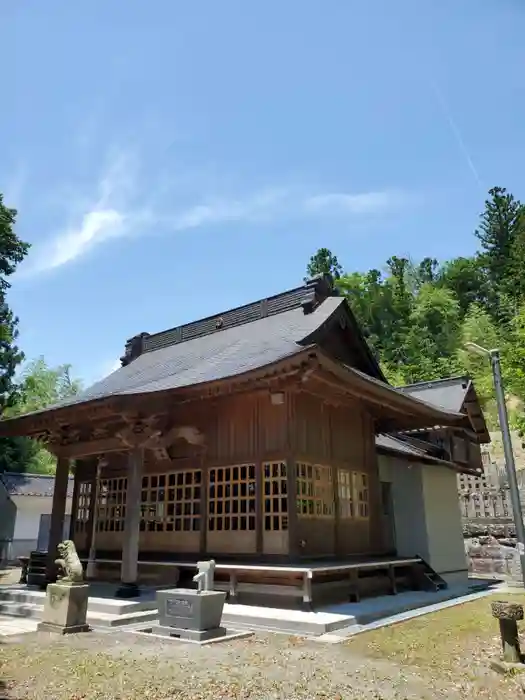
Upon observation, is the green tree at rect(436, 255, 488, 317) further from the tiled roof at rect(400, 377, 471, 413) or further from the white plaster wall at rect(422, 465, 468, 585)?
the white plaster wall at rect(422, 465, 468, 585)

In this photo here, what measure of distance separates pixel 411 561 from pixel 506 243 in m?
46.7

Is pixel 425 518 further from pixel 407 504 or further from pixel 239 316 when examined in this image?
pixel 239 316

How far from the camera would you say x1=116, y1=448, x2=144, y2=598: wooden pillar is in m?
10.1

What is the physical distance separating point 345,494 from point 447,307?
44022mm

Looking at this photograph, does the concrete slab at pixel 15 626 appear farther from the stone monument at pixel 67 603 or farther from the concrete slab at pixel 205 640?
the concrete slab at pixel 205 640

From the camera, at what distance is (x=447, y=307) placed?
52.5m

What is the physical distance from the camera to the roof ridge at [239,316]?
1444 centimetres

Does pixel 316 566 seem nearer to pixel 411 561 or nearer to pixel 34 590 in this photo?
pixel 411 561

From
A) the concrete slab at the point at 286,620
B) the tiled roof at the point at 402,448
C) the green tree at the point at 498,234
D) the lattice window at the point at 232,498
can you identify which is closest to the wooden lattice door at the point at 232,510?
the lattice window at the point at 232,498

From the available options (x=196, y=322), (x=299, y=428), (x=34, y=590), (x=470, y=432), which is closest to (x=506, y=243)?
(x=470, y=432)

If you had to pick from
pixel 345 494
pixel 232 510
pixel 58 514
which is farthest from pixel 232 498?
pixel 58 514

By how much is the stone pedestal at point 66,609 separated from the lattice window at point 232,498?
12.5 ft

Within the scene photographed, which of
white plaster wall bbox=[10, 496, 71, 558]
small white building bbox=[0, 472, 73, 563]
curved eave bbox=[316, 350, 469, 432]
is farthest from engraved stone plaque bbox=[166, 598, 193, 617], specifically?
white plaster wall bbox=[10, 496, 71, 558]

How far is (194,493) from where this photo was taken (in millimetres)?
12031
